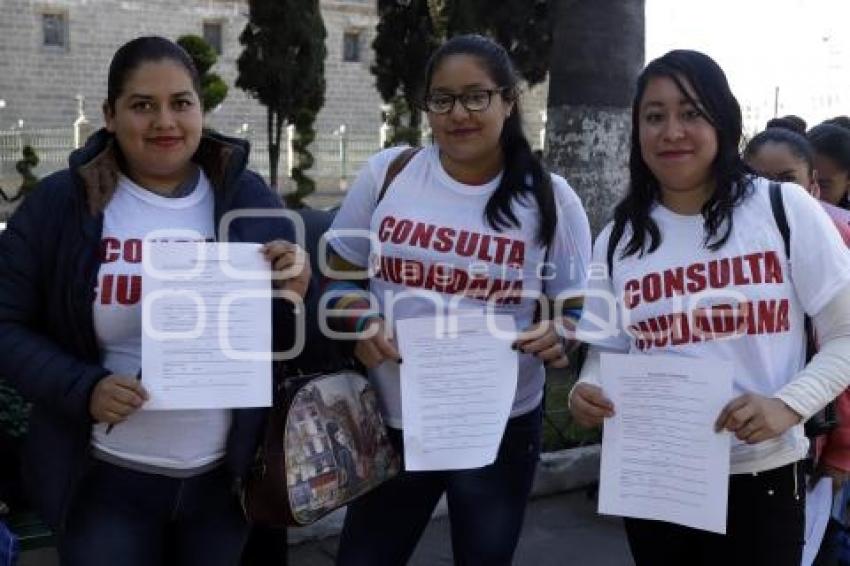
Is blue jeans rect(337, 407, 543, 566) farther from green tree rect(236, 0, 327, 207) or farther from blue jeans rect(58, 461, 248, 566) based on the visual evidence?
green tree rect(236, 0, 327, 207)

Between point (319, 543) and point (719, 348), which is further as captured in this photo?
point (319, 543)

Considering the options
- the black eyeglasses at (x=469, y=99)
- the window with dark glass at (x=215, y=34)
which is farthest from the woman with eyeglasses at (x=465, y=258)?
the window with dark glass at (x=215, y=34)

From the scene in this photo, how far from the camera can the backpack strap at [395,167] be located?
2.49 m

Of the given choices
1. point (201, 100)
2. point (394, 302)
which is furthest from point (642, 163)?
point (201, 100)

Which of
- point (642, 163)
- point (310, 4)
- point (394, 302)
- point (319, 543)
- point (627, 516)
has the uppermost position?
point (310, 4)

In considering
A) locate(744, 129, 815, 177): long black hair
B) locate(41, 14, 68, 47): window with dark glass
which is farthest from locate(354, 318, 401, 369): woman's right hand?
locate(41, 14, 68, 47): window with dark glass

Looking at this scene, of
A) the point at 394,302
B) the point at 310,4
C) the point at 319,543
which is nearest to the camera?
the point at 394,302

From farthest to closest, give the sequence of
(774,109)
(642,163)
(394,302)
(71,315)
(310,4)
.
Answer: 1. (774,109)
2. (310,4)
3. (394,302)
4. (642,163)
5. (71,315)

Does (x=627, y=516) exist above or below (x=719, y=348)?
below

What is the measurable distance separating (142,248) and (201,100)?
0.41m

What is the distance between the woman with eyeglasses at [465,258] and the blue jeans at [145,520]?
1.49 feet

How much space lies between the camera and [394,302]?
2.45 meters

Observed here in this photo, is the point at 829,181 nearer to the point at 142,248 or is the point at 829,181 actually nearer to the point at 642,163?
the point at 642,163

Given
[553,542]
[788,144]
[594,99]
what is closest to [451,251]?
[788,144]
